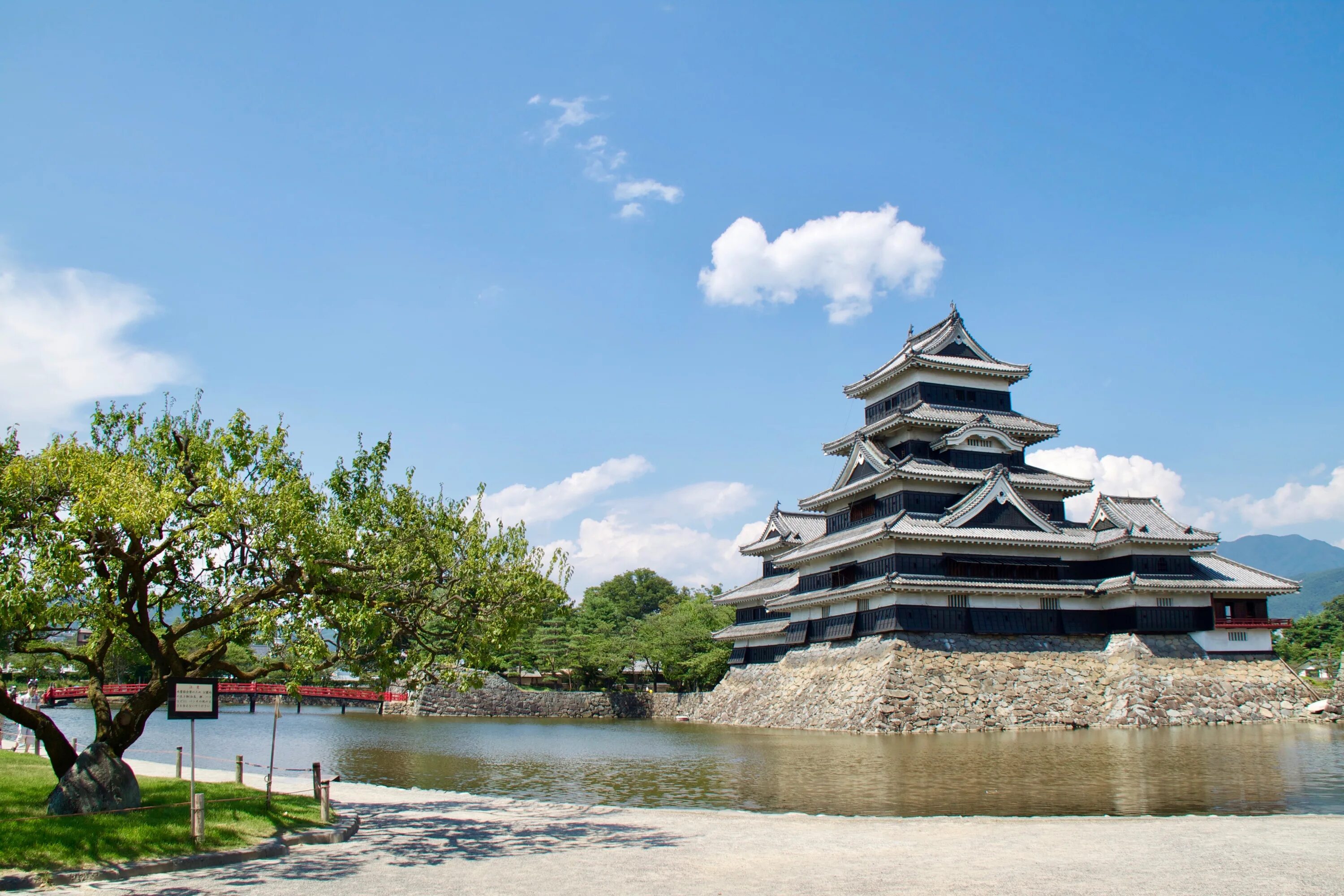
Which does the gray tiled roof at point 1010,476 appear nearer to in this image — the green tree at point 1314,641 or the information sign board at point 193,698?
the green tree at point 1314,641

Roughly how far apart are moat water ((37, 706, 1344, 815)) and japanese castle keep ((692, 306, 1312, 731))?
2.24 m

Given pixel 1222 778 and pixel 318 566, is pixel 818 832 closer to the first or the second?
pixel 318 566

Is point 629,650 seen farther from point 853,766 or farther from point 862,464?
point 853,766

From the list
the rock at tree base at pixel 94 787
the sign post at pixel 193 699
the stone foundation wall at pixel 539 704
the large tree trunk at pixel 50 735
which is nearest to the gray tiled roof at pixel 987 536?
the stone foundation wall at pixel 539 704

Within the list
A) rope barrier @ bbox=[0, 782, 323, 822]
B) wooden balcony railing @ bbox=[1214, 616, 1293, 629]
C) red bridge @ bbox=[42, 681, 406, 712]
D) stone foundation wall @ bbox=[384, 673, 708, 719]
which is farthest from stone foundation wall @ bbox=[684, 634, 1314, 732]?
red bridge @ bbox=[42, 681, 406, 712]

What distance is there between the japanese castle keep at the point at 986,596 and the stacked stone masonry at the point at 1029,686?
0.27ft

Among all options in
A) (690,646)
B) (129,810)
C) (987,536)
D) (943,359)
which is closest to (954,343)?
(943,359)

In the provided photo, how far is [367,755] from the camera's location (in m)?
30.2

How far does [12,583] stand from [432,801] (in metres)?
9.74

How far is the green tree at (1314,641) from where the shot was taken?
213ft

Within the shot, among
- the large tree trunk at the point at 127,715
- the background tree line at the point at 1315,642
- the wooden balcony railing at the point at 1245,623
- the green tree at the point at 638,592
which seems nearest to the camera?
the large tree trunk at the point at 127,715

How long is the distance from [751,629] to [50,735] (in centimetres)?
4271

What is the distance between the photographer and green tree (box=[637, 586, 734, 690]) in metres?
58.7

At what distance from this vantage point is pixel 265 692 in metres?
65.1
